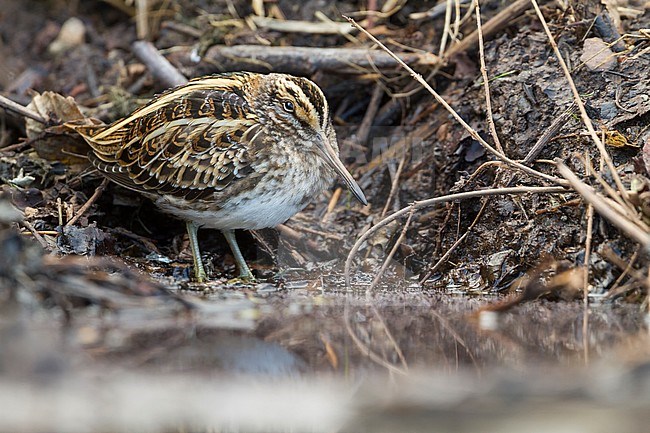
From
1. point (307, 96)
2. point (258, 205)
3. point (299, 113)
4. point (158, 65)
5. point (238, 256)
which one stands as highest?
point (158, 65)

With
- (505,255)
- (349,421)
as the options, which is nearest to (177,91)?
(505,255)

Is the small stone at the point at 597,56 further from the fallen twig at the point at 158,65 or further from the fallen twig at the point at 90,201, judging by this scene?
the fallen twig at the point at 90,201

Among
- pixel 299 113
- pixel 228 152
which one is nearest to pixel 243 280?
pixel 228 152

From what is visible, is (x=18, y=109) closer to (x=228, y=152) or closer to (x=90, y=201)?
(x=90, y=201)

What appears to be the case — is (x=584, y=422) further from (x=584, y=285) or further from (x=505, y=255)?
(x=505, y=255)

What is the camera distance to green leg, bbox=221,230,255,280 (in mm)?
5571

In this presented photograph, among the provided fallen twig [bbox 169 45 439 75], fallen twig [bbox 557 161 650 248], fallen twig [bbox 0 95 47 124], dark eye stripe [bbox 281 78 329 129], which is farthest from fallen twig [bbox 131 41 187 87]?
fallen twig [bbox 557 161 650 248]

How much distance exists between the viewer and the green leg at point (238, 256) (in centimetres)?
557

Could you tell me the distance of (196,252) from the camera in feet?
18.3

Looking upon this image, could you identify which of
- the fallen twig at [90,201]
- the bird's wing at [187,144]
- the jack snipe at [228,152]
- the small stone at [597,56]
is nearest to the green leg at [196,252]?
the jack snipe at [228,152]

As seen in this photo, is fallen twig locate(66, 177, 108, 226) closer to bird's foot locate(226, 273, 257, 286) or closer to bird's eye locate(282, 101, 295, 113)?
bird's foot locate(226, 273, 257, 286)

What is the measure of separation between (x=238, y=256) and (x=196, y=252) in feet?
1.03

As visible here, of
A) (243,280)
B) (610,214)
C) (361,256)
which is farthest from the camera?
(361,256)

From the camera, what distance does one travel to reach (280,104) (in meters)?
5.53
